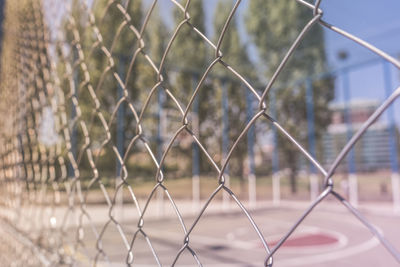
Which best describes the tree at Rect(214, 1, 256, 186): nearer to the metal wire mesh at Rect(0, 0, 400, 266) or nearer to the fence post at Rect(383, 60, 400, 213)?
the fence post at Rect(383, 60, 400, 213)

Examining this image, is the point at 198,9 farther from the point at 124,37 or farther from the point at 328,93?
the point at 328,93

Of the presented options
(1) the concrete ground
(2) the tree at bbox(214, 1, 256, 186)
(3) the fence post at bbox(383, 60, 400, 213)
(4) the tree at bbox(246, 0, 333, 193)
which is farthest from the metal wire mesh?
(4) the tree at bbox(246, 0, 333, 193)

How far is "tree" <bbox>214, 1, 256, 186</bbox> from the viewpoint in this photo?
1084cm

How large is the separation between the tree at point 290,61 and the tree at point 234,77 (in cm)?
76

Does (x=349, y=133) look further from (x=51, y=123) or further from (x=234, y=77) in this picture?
(x=51, y=123)

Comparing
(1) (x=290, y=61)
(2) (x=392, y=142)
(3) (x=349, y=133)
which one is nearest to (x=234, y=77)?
(1) (x=290, y=61)

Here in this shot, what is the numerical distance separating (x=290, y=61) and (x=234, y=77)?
2.65 m

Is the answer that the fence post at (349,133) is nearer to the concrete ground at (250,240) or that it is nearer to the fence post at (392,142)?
the concrete ground at (250,240)

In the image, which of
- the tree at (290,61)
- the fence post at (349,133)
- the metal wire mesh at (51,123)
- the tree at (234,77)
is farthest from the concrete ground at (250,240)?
the tree at (290,61)

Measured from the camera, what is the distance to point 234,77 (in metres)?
10.6

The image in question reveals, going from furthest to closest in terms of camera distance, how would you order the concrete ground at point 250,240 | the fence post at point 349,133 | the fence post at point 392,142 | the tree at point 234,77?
the tree at point 234,77 < the fence post at point 349,133 < the fence post at point 392,142 < the concrete ground at point 250,240

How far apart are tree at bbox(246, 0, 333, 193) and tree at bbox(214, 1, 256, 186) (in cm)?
76

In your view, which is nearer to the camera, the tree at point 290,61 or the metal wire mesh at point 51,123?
the metal wire mesh at point 51,123

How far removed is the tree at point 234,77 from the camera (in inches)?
427
